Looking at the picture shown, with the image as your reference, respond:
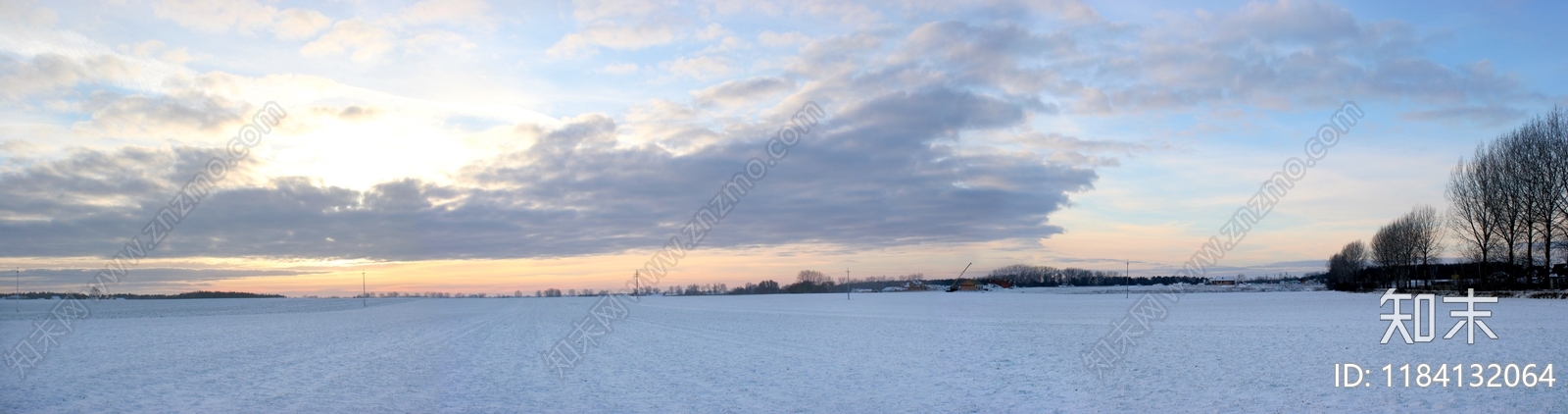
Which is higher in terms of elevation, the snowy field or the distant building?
the snowy field

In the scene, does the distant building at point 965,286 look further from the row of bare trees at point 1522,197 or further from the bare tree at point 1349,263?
the row of bare trees at point 1522,197

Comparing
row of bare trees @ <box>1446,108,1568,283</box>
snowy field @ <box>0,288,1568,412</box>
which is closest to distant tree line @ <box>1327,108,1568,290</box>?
row of bare trees @ <box>1446,108,1568,283</box>

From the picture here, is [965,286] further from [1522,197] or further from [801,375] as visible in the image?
[801,375]

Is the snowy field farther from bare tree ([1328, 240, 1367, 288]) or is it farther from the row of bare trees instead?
bare tree ([1328, 240, 1367, 288])

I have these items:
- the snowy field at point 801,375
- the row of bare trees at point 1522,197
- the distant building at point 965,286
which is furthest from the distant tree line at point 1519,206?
the distant building at point 965,286

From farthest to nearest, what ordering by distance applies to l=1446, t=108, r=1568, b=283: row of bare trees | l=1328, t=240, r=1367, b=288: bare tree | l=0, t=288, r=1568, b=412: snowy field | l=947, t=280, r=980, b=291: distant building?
l=947, t=280, r=980, b=291: distant building < l=1328, t=240, r=1367, b=288: bare tree < l=1446, t=108, r=1568, b=283: row of bare trees < l=0, t=288, r=1568, b=412: snowy field

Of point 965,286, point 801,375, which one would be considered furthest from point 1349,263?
point 801,375

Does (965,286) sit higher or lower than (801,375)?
lower

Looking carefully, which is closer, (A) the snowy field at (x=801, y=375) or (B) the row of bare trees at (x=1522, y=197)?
(A) the snowy field at (x=801, y=375)

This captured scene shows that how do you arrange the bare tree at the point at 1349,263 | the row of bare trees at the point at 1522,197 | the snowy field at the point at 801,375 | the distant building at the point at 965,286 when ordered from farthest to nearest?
the distant building at the point at 965,286
the bare tree at the point at 1349,263
the row of bare trees at the point at 1522,197
the snowy field at the point at 801,375

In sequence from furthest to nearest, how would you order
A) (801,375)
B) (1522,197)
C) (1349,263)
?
(1349,263)
(1522,197)
(801,375)

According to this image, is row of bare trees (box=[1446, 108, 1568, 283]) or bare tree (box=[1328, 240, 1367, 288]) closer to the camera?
row of bare trees (box=[1446, 108, 1568, 283])

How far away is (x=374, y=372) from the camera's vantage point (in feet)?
53.2

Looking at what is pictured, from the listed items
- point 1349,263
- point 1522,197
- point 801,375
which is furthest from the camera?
point 1349,263
